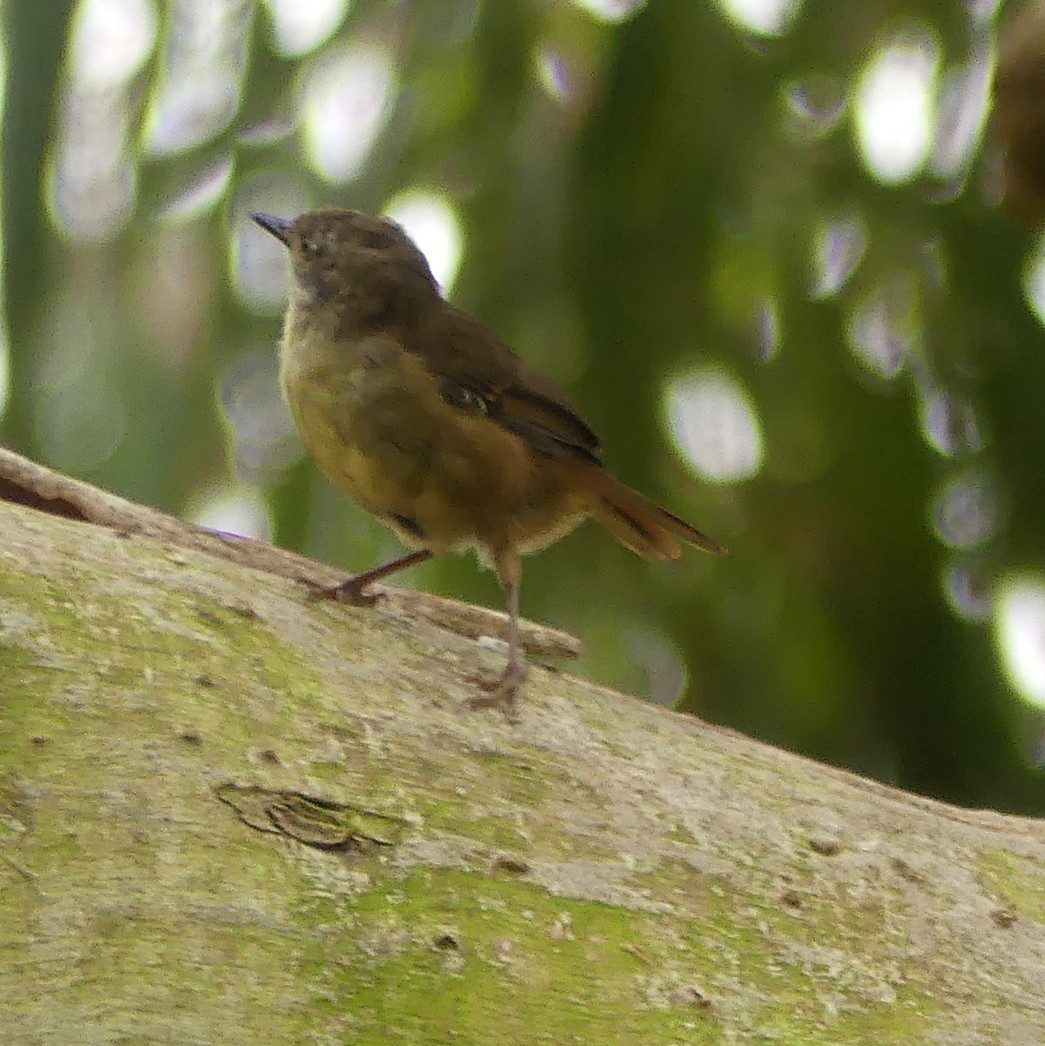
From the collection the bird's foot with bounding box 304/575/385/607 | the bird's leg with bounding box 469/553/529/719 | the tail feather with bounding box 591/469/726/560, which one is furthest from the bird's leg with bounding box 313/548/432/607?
the tail feather with bounding box 591/469/726/560

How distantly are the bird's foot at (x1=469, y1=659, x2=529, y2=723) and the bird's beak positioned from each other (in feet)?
4.37

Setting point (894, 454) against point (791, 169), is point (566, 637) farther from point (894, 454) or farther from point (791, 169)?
point (791, 169)

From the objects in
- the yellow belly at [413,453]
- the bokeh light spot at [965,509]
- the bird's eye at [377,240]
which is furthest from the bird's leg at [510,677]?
the bokeh light spot at [965,509]

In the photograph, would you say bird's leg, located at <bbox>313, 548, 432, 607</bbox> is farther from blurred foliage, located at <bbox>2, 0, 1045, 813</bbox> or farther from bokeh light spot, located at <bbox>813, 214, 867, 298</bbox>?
bokeh light spot, located at <bbox>813, 214, 867, 298</bbox>

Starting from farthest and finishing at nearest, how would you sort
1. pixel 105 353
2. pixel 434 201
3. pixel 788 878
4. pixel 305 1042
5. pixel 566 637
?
pixel 434 201, pixel 105 353, pixel 566 637, pixel 788 878, pixel 305 1042

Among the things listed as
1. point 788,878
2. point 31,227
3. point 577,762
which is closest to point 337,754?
point 577,762

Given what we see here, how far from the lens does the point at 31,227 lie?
3.04m

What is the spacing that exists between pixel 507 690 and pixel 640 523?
103 cm

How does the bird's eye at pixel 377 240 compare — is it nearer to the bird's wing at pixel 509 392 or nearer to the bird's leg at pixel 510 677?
the bird's wing at pixel 509 392

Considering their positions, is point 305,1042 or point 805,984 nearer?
point 305,1042

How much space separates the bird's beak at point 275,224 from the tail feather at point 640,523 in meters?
0.84

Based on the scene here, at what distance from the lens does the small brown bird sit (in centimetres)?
300

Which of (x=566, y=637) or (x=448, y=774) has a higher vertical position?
(x=566, y=637)

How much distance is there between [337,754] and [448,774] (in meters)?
0.15
